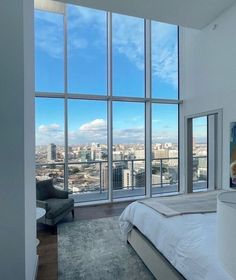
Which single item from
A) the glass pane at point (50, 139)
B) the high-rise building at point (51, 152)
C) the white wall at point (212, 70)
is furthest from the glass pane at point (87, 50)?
the white wall at point (212, 70)

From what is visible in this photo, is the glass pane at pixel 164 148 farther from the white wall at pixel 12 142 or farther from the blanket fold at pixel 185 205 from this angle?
the white wall at pixel 12 142

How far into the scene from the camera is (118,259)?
2.75 metres

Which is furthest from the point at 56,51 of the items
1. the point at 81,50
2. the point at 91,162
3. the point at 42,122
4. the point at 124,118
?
the point at 91,162

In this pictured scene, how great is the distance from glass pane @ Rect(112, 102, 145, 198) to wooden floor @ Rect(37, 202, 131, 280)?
57 cm

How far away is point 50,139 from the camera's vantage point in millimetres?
4906

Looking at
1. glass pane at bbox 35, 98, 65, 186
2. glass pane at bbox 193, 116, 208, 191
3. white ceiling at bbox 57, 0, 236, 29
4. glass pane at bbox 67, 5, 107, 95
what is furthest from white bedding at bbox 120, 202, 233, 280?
white ceiling at bbox 57, 0, 236, 29

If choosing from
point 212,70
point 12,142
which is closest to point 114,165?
point 212,70

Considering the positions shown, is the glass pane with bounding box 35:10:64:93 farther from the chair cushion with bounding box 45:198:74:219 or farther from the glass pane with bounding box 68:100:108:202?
the chair cushion with bounding box 45:198:74:219

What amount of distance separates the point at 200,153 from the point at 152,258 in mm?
3910

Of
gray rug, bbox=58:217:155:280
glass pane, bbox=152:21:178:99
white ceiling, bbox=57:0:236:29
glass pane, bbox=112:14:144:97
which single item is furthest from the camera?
glass pane, bbox=152:21:178:99

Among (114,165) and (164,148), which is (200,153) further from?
(114,165)

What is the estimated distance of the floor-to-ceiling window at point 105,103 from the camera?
16.1ft

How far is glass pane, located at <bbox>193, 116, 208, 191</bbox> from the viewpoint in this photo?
5.68m

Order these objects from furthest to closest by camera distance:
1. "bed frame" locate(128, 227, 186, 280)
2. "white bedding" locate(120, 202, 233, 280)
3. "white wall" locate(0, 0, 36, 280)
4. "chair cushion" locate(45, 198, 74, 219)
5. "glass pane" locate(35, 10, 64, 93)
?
"glass pane" locate(35, 10, 64, 93), "chair cushion" locate(45, 198, 74, 219), "bed frame" locate(128, 227, 186, 280), "white wall" locate(0, 0, 36, 280), "white bedding" locate(120, 202, 233, 280)
